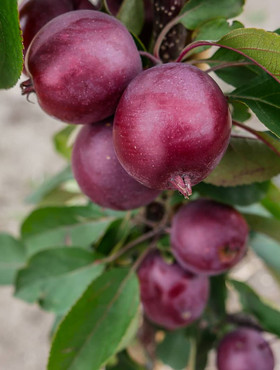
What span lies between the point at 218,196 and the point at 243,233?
6cm

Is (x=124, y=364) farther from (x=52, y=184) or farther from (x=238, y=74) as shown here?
(x=238, y=74)

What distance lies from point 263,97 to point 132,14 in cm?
17

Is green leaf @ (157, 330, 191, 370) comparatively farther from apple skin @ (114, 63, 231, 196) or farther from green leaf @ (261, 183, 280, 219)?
apple skin @ (114, 63, 231, 196)

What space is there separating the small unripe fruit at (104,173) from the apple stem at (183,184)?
96 millimetres

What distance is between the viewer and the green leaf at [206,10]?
450 mm

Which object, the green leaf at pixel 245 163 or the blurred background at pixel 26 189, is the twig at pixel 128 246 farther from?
the blurred background at pixel 26 189

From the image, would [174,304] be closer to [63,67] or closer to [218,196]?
[218,196]

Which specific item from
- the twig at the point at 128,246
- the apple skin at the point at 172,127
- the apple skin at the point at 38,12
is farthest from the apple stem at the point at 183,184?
the twig at the point at 128,246

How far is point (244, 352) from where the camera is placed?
0.67m

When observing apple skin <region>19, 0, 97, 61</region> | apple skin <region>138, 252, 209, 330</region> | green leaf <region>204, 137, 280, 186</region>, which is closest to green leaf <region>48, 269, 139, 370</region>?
apple skin <region>138, 252, 209, 330</region>

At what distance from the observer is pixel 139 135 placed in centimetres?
32

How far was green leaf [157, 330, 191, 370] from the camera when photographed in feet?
2.65

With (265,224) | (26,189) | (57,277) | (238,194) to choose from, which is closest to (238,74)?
(238,194)

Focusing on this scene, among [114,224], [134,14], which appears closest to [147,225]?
[114,224]
